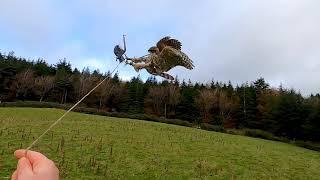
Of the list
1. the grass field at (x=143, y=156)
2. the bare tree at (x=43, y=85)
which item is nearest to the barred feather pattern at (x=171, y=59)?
the grass field at (x=143, y=156)

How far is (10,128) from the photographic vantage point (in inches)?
1070

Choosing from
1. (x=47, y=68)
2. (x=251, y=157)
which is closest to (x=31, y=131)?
(x=251, y=157)

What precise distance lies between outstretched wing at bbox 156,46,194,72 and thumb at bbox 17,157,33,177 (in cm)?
68

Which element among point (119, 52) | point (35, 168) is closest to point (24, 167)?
point (35, 168)

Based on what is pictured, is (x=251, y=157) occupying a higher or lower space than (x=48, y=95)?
lower

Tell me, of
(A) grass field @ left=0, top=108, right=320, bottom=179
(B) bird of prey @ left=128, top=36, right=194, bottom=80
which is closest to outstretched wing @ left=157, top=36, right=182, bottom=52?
(B) bird of prey @ left=128, top=36, right=194, bottom=80

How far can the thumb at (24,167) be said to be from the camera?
3.49 ft

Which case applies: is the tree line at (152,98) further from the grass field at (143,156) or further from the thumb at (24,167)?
the thumb at (24,167)

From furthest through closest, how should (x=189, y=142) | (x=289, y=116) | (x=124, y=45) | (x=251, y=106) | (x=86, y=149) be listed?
(x=251, y=106)
(x=289, y=116)
(x=189, y=142)
(x=86, y=149)
(x=124, y=45)

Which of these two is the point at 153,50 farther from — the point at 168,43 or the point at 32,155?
the point at 32,155

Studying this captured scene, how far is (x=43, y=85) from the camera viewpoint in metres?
65.3

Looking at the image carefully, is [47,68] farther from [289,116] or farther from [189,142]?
[189,142]

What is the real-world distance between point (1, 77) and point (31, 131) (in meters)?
43.9

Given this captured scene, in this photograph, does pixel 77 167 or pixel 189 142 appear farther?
pixel 189 142
